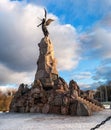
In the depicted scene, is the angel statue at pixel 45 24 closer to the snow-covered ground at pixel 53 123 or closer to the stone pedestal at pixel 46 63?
the stone pedestal at pixel 46 63

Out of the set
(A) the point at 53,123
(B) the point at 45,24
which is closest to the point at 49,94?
(A) the point at 53,123

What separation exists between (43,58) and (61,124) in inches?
461

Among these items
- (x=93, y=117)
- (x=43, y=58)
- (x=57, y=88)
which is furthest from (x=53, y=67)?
(x=93, y=117)

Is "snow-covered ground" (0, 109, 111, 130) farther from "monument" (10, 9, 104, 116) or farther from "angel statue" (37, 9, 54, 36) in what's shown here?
"angel statue" (37, 9, 54, 36)

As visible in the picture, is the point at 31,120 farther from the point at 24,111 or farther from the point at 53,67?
the point at 53,67

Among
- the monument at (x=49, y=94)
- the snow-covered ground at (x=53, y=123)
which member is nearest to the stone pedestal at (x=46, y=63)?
the monument at (x=49, y=94)

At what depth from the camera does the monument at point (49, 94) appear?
2595 centimetres

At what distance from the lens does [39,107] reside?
90.4 feet

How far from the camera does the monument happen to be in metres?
26.0

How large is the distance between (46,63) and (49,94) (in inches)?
197

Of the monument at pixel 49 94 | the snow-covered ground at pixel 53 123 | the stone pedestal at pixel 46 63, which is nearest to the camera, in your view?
the snow-covered ground at pixel 53 123

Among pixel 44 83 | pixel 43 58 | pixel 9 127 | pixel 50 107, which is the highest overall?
pixel 43 58

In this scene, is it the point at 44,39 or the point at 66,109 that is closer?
the point at 66,109

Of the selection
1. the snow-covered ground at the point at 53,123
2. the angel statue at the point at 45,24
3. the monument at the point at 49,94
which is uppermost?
the angel statue at the point at 45,24
